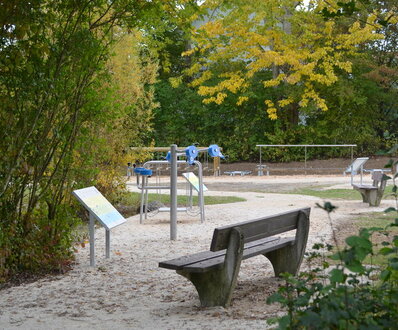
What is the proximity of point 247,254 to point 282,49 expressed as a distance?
19.2m

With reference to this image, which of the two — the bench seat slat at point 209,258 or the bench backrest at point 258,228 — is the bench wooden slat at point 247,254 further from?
the bench backrest at point 258,228

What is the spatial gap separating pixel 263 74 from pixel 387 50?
501 cm

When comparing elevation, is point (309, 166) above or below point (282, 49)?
below

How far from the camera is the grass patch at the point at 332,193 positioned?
48.4 feet

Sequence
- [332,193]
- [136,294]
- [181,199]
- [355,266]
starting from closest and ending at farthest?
[355,266], [136,294], [181,199], [332,193]

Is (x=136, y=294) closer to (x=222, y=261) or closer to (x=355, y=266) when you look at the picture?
(x=222, y=261)

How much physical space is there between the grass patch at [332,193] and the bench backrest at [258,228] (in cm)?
882

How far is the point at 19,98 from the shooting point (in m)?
6.35

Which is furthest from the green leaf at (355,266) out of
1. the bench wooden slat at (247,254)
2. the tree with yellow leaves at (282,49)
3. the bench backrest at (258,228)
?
the tree with yellow leaves at (282,49)

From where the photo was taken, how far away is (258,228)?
535cm

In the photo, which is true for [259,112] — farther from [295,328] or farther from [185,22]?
[295,328]

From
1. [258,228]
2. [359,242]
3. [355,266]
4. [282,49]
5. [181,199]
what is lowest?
[181,199]

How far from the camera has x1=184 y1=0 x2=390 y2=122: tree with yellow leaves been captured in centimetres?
2327

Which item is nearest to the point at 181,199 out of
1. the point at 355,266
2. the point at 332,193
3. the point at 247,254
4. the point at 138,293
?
the point at 332,193
